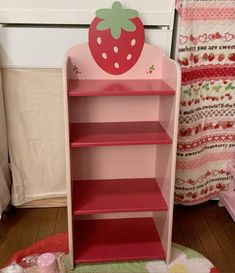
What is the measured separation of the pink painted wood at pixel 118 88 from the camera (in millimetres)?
1377

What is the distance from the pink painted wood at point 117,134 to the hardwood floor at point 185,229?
0.65 meters

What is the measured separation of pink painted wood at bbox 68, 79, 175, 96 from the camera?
1.38m

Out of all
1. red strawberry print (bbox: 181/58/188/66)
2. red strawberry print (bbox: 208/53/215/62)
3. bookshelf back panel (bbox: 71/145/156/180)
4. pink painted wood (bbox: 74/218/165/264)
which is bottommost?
pink painted wood (bbox: 74/218/165/264)

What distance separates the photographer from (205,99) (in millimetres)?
1787

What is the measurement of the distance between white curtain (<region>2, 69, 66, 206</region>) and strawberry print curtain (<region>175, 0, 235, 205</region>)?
2.19ft

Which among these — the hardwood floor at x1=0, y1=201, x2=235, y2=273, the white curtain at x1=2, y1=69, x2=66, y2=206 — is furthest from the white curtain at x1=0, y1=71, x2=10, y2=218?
the hardwood floor at x1=0, y1=201, x2=235, y2=273

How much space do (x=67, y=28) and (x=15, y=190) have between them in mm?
956

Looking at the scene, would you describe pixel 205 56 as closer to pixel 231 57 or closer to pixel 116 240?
pixel 231 57

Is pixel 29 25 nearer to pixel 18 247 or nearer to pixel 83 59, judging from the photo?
pixel 83 59

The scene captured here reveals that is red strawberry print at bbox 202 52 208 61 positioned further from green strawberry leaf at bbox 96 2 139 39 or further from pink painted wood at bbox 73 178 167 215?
pink painted wood at bbox 73 178 167 215

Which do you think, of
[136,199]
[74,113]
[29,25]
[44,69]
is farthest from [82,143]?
[29,25]

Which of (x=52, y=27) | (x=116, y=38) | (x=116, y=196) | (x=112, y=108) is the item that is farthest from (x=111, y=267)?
(x=52, y=27)

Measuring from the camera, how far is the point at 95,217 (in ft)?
6.16

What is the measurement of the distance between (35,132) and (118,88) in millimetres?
648
